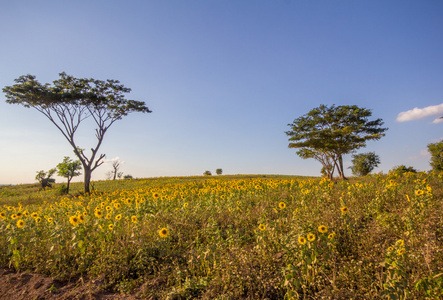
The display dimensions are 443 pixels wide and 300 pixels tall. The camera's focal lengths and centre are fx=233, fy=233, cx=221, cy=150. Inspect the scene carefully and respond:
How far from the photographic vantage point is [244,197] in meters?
8.01

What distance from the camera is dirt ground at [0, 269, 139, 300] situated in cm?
337

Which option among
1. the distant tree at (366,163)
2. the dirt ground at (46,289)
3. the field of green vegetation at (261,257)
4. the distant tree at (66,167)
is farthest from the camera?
the distant tree at (366,163)

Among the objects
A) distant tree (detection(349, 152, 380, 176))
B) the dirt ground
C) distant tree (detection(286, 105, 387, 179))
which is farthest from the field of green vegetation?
distant tree (detection(349, 152, 380, 176))

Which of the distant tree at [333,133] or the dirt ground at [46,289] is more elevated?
the distant tree at [333,133]

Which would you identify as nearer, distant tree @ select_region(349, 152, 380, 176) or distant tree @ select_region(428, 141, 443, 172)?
distant tree @ select_region(428, 141, 443, 172)

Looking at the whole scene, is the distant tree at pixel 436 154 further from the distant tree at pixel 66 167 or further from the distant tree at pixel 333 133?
the distant tree at pixel 66 167

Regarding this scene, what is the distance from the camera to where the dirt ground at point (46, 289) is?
11.1 ft

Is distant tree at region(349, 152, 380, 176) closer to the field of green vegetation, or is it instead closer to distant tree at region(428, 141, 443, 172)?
distant tree at region(428, 141, 443, 172)

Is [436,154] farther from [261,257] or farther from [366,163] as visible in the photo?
[261,257]

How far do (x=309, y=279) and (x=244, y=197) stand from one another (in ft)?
16.8

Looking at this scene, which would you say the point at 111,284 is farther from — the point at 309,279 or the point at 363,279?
the point at 363,279

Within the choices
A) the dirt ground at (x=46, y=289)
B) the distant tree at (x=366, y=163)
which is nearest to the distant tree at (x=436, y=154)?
the distant tree at (x=366, y=163)

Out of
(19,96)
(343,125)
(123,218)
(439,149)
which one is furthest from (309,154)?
(19,96)

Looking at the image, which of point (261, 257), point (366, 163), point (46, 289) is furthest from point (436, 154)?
point (46, 289)
